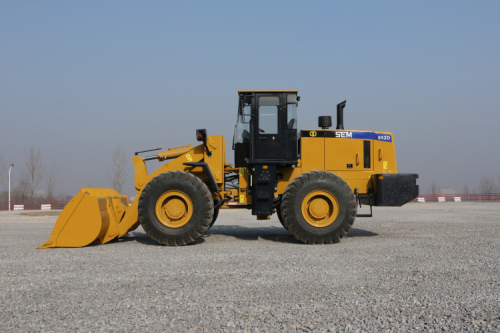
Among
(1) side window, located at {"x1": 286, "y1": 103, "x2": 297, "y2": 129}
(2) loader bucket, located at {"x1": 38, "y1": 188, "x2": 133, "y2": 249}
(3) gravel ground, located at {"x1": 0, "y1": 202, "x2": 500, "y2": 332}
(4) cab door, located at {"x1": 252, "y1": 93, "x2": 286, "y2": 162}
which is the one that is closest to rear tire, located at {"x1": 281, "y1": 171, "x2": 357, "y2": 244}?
(3) gravel ground, located at {"x1": 0, "y1": 202, "x2": 500, "y2": 332}

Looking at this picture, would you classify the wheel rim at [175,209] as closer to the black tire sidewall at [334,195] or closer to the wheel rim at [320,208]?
the black tire sidewall at [334,195]

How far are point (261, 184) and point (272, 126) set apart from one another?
132 cm

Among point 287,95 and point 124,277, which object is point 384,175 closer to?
point 287,95

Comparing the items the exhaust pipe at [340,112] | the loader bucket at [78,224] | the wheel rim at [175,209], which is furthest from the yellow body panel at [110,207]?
the exhaust pipe at [340,112]

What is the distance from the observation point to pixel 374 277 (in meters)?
5.00

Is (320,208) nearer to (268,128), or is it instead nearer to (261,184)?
(261,184)

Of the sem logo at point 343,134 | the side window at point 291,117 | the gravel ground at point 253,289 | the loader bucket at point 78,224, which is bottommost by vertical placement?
the gravel ground at point 253,289

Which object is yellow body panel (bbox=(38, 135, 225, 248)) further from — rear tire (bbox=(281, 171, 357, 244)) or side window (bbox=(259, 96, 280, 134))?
rear tire (bbox=(281, 171, 357, 244))

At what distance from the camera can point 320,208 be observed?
8070 millimetres

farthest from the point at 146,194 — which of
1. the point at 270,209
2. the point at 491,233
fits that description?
the point at 491,233

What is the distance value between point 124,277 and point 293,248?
349 cm

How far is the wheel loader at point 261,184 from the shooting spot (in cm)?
795

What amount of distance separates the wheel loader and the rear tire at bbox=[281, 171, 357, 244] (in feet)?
0.07

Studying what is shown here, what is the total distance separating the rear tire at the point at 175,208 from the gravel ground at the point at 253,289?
1.51 ft
